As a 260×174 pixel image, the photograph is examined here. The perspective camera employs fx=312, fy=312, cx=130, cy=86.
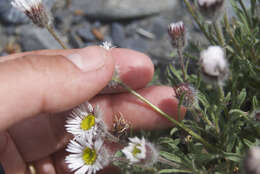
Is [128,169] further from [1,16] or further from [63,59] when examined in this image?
[1,16]

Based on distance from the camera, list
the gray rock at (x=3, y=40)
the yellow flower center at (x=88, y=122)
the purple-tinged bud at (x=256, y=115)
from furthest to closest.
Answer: the gray rock at (x=3, y=40), the yellow flower center at (x=88, y=122), the purple-tinged bud at (x=256, y=115)

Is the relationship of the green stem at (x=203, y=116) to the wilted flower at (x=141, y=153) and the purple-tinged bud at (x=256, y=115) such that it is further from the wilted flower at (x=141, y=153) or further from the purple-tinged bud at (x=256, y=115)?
the wilted flower at (x=141, y=153)

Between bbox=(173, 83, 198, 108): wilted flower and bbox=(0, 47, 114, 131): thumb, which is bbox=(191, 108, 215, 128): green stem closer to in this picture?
bbox=(173, 83, 198, 108): wilted flower

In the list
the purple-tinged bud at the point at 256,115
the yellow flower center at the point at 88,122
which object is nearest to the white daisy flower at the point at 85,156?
the yellow flower center at the point at 88,122

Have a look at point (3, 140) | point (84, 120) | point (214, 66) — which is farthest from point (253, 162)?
point (3, 140)

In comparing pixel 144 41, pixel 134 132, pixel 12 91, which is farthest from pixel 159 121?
pixel 144 41

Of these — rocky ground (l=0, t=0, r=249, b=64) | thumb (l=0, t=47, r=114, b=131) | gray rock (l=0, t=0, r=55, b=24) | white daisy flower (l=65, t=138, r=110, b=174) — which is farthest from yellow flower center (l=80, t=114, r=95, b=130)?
gray rock (l=0, t=0, r=55, b=24)
